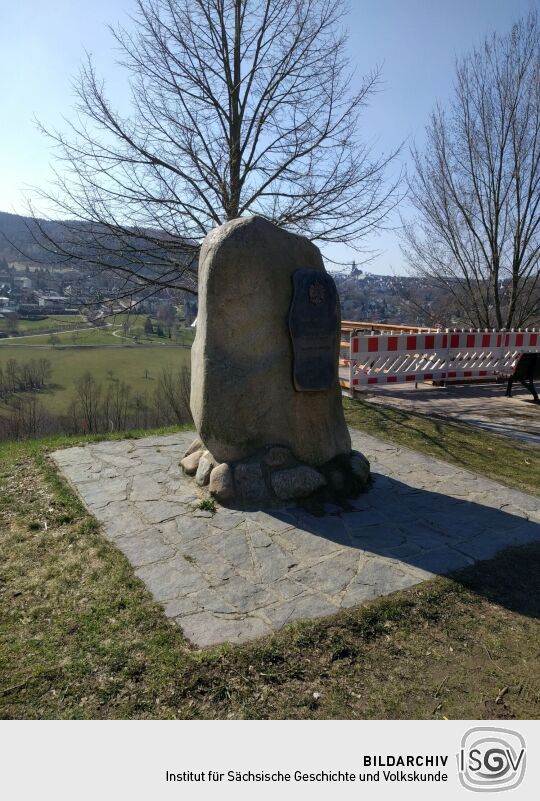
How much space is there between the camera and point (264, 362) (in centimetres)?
435

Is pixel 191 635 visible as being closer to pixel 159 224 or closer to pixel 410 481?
pixel 410 481

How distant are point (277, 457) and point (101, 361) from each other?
22980 mm

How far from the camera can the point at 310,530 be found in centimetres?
401

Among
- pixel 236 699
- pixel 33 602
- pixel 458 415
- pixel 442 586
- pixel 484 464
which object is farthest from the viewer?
pixel 458 415

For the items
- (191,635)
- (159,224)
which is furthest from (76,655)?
(159,224)

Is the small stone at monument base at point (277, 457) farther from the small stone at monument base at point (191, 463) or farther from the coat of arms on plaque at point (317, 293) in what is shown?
the coat of arms on plaque at point (317, 293)

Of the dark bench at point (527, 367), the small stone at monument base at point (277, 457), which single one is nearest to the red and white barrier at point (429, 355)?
the dark bench at point (527, 367)

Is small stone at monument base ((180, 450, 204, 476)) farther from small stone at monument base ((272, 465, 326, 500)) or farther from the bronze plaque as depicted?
the bronze plaque

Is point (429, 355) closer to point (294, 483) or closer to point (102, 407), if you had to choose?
point (294, 483)

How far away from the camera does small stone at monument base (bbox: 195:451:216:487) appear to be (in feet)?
15.3

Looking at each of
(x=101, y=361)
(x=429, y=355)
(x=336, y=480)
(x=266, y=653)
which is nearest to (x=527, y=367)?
(x=429, y=355)

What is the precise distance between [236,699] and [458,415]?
6.95 m

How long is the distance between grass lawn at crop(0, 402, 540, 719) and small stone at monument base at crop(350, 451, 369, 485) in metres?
1.44

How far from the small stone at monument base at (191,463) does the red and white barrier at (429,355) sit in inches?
198
